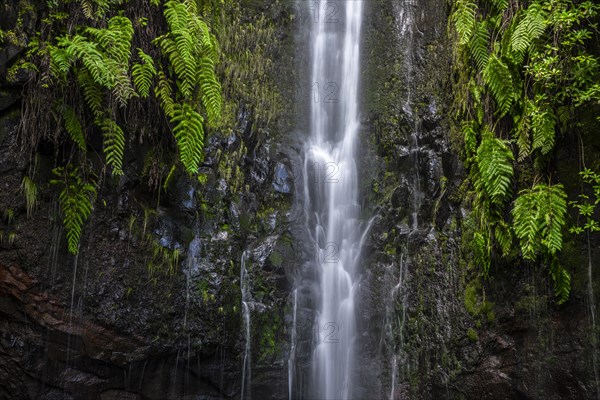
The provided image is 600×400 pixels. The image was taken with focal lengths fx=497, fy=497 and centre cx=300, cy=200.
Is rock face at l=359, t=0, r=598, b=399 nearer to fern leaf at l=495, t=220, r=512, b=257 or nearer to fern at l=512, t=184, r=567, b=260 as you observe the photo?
fern leaf at l=495, t=220, r=512, b=257

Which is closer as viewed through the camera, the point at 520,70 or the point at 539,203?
the point at 539,203

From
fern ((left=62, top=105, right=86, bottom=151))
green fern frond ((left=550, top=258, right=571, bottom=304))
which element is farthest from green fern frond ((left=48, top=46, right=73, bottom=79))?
green fern frond ((left=550, top=258, right=571, bottom=304))

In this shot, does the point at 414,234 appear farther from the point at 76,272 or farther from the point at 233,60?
the point at 76,272

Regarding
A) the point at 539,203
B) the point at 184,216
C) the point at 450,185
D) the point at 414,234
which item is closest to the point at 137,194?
the point at 184,216

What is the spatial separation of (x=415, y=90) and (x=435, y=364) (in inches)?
142

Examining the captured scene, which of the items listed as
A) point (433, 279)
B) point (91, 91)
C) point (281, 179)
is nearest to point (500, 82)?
point (433, 279)

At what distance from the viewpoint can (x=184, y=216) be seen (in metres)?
6.29

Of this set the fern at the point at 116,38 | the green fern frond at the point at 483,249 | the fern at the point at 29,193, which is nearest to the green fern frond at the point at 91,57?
the fern at the point at 116,38

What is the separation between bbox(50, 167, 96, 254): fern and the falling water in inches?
110

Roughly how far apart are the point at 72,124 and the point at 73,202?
0.85 metres

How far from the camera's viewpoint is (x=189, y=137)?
212 inches

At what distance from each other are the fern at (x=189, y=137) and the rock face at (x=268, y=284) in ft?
3.53

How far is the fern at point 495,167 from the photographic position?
5.14 m

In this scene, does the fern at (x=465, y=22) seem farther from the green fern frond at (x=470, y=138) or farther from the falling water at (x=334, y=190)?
the falling water at (x=334, y=190)
